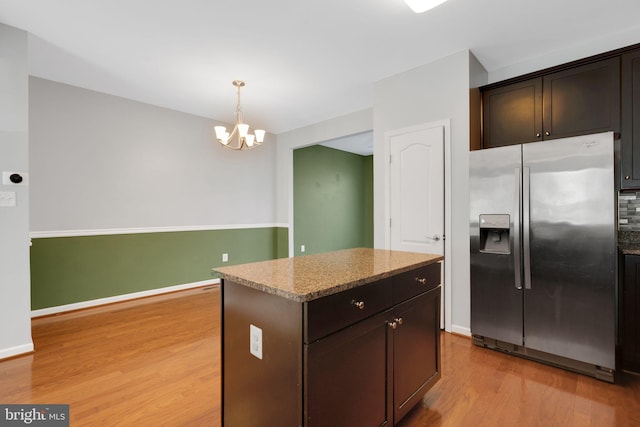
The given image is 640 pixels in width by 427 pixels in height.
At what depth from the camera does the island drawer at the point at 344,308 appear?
1140 millimetres

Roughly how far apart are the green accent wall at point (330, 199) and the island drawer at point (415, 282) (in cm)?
411

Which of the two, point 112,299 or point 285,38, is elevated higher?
point 285,38

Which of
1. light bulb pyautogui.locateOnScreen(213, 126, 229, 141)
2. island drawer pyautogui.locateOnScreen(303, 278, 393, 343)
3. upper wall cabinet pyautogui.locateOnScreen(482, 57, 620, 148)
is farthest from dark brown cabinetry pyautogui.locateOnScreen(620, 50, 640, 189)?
light bulb pyautogui.locateOnScreen(213, 126, 229, 141)

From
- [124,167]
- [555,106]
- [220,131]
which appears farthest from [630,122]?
[124,167]

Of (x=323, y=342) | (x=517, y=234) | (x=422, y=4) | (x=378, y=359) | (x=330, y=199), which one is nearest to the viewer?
(x=323, y=342)

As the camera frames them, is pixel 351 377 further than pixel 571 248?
No

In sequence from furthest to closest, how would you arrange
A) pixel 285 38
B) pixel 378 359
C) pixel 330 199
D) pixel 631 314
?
1. pixel 330 199
2. pixel 285 38
3. pixel 631 314
4. pixel 378 359

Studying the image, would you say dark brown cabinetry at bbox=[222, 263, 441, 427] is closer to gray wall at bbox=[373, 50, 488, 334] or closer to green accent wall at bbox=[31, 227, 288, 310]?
gray wall at bbox=[373, 50, 488, 334]

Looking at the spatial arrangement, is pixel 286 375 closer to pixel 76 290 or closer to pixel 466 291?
pixel 466 291

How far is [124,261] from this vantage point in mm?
3996

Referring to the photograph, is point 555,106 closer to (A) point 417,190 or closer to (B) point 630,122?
(B) point 630,122

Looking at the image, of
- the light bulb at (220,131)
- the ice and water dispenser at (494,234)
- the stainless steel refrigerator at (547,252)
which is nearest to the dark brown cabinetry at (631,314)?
the stainless steel refrigerator at (547,252)

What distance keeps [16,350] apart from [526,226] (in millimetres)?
4274

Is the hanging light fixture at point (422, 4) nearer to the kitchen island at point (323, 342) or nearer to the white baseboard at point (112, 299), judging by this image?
the kitchen island at point (323, 342)
